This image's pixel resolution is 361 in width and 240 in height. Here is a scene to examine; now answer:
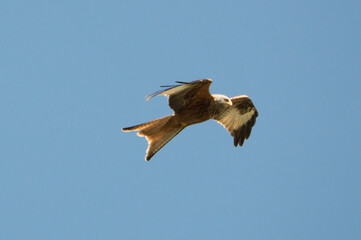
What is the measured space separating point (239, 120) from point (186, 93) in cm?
210

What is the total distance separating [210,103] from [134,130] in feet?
4.59

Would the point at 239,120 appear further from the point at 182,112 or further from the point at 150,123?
the point at 150,123

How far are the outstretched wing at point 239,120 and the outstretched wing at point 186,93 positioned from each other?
1611 mm

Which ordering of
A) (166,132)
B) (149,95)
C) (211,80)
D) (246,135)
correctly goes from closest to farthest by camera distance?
(149,95)
(211,80)
(166,132)
(246,135)

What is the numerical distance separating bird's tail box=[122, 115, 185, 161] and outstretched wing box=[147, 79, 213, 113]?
0.28m

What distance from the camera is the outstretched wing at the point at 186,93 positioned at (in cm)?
838

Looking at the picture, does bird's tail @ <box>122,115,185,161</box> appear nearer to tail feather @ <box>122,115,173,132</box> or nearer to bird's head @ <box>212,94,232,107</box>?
tail feather @ <box>122,115,173,132</box>

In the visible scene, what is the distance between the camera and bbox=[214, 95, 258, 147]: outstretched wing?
10.3 m

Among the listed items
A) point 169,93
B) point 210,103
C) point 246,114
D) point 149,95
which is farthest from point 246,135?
point 149,95

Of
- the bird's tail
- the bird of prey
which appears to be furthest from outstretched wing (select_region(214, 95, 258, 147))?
the bird's tail

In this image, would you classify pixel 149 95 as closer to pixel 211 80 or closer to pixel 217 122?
pixel 211 80

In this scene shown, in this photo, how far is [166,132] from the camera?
9.02 metres

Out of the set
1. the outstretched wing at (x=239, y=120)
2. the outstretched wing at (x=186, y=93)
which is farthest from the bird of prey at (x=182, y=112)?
the outstretched wing at (x=239, y=120)

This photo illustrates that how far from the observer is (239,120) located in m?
10.4
